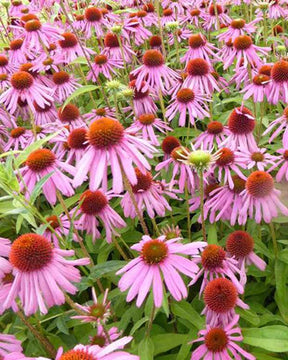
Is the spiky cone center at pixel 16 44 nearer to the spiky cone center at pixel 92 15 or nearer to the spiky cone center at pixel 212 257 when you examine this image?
the spiky cone center at pixel 92 15

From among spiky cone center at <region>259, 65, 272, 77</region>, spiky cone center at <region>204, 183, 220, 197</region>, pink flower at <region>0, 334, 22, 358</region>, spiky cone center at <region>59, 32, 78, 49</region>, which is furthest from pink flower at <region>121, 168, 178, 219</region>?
spiky cone center at <region>59, 32, 78, 49</region>

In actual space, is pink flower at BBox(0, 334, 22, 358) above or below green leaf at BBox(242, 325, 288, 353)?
above

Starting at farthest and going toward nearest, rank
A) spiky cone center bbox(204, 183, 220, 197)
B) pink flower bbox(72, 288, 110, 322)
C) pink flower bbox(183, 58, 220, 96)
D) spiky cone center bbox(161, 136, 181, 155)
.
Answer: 1. pink flower bbox(183, 58, 220, 96)
2. spiky cone center bbox(161, 136, 181, 155)
3. spiky cone center bbox(204, 183, 220, 197)
4. pink flower bbox(72, 288, 110, 322)

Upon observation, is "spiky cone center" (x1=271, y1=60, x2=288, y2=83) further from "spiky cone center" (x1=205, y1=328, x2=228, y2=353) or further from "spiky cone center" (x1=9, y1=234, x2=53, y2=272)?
"spiky cone center" (x1=9, y1=234, x2=53, y2=272)

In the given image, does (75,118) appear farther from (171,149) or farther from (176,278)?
(176,278)

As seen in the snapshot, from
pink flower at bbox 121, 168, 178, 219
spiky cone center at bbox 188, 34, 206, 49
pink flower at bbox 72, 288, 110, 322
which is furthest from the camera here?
spiky cone center at bbox 188, 34, 206, 49

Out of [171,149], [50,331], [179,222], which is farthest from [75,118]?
[50,331]

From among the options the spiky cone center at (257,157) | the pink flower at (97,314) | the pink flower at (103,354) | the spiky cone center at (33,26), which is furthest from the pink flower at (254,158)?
the spiky cone center at (33,26)
